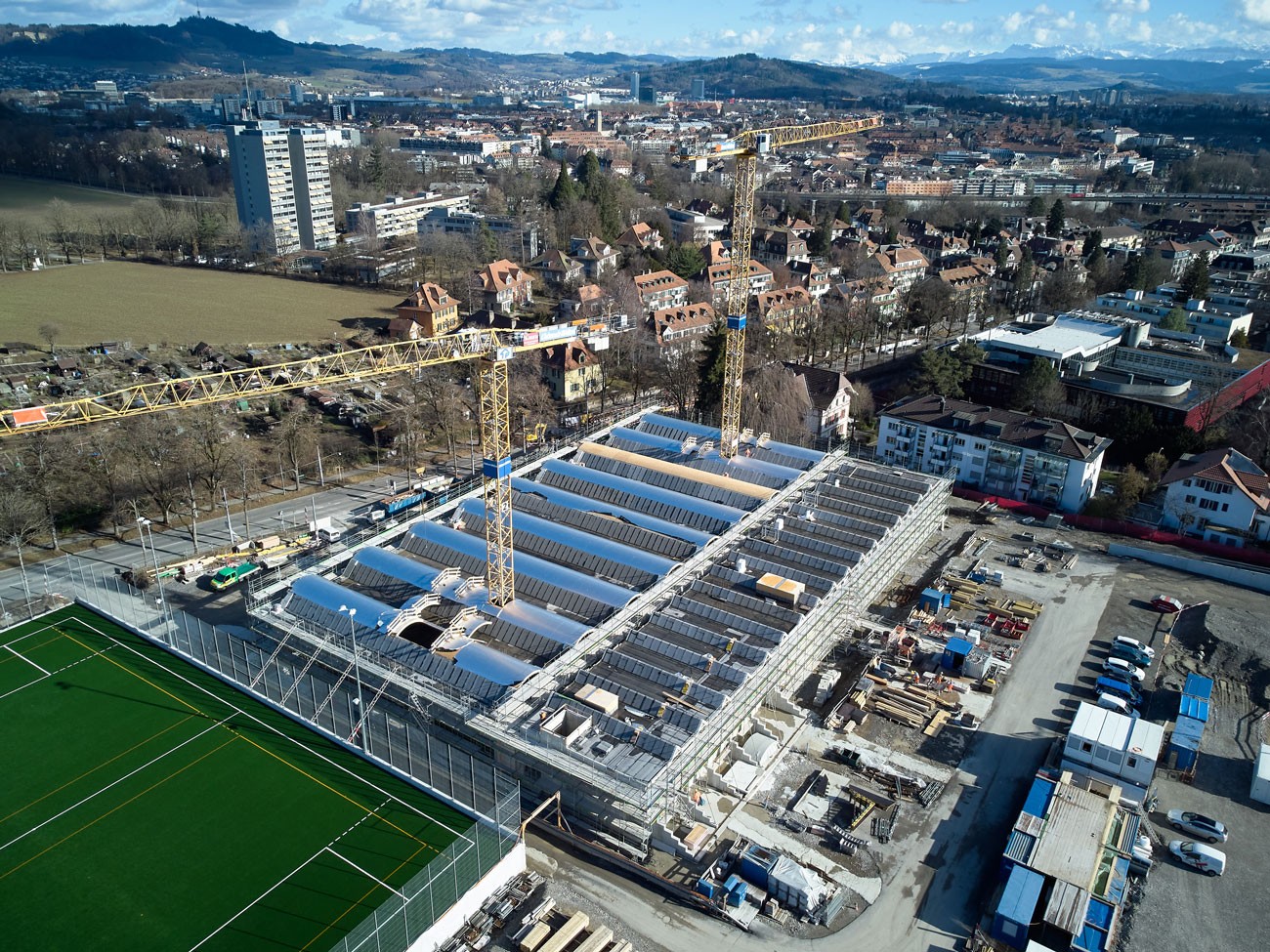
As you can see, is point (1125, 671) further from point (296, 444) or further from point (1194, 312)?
point (1194, 312)

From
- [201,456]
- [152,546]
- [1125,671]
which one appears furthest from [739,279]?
[152,546]

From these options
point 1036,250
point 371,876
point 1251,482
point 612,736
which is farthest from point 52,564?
point 1036,250

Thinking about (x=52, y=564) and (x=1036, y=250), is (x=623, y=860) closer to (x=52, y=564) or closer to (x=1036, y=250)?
(x=52, y=564)

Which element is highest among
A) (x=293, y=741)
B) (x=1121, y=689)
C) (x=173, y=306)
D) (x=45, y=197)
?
(x=45, y=197)

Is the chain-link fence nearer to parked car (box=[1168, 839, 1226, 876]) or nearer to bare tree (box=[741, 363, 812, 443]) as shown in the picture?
parked car (box=[1168, 839, 1226, 876])

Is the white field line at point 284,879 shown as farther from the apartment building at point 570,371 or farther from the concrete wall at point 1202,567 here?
the apartment building at point 570,371

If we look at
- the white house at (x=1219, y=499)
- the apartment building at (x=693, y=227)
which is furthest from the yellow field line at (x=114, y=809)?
the apartment building at (x=693, y=227)
